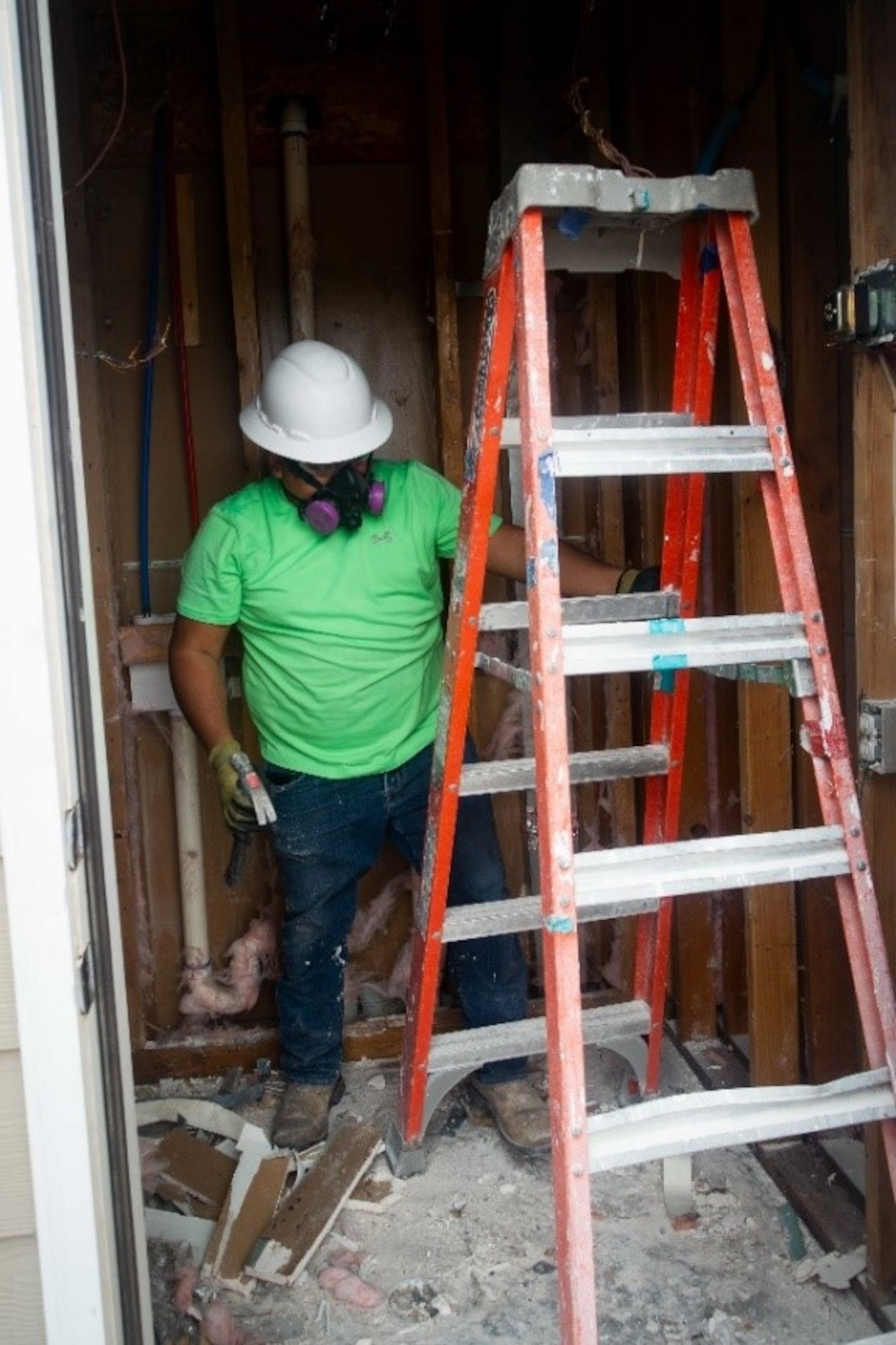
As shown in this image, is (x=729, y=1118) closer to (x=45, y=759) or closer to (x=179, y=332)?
(x=45, y=759)

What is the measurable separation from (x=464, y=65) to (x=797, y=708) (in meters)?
1.56

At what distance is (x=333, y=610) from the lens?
2.29 m

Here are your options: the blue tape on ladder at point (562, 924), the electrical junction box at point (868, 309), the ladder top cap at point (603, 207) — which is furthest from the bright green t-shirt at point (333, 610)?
the blue tape on ladder at point (562, 924)

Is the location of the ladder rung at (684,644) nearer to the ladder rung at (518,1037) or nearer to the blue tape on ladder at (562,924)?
the blue tape on ladder at (562,924)

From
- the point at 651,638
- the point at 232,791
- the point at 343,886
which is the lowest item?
the point at 343,886

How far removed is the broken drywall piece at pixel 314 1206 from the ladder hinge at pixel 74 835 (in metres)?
1.28

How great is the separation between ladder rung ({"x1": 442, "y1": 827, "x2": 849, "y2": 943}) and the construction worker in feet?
2.35

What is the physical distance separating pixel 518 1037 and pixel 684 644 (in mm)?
1026

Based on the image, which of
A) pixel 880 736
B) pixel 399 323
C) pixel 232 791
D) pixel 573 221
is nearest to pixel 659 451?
pixel 573 221

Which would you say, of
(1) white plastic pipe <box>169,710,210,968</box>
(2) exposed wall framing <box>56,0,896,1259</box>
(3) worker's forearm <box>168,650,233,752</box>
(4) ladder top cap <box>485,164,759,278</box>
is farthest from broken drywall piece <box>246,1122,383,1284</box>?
(4) ladder top cap <box>485,164,759,278</box>

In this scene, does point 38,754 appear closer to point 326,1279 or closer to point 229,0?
point 326,1279

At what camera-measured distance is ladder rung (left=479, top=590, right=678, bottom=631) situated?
1794mm

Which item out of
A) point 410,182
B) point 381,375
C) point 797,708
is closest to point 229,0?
point 410,182

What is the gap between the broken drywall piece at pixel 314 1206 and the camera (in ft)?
6.63
